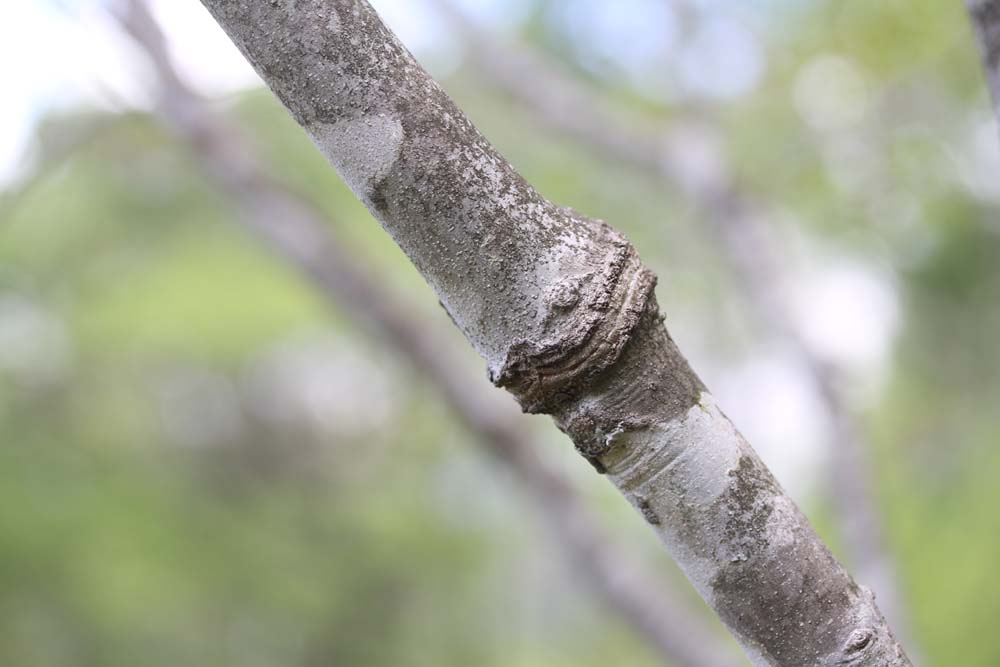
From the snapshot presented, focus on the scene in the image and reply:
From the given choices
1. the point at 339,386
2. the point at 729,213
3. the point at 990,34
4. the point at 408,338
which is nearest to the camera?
the point at 990,34

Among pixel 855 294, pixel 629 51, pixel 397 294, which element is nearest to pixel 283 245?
pixel 397 294

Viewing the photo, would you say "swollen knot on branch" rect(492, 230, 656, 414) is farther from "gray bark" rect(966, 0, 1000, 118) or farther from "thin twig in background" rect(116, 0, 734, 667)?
"thin twig in background" rect(116, 0, 734, 667)

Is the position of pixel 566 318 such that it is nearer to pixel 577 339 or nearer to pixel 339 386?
pixel 577 339

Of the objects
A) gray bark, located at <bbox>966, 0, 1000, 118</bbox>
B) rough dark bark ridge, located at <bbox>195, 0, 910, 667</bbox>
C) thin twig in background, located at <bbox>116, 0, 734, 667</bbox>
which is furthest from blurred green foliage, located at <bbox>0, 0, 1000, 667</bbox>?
rough dark bark ridge, located at <bbox>195, 0, 910, 667</bbox>

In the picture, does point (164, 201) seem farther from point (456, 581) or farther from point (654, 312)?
point (654, 312)

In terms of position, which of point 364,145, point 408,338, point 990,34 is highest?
point 408,338

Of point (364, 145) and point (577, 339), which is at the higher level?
point (364, 145)

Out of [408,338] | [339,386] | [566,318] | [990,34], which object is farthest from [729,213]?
[339,386]

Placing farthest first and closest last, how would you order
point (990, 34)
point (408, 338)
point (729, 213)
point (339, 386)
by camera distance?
1. point (339, 386)
2. point (729, 213)
3. point (408, 338)
4. point (990, 34)
